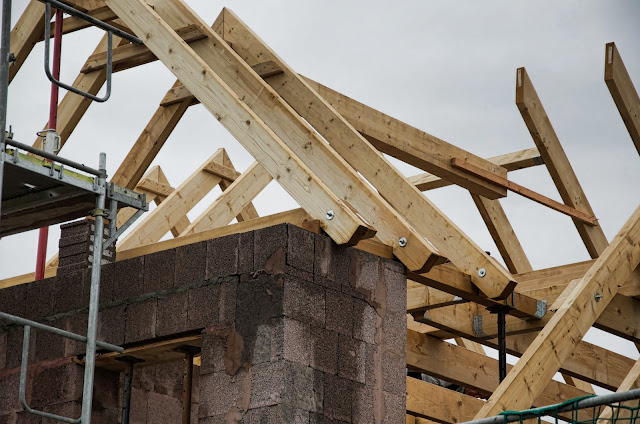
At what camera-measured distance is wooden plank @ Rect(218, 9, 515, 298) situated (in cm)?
905

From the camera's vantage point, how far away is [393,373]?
843 centimetres

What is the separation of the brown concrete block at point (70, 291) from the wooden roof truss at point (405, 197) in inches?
12.9

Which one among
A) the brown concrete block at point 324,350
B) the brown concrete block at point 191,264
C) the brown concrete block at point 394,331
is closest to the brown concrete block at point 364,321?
the brown concrete block at point 394,331

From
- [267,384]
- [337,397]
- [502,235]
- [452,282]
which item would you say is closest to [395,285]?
[452,282]

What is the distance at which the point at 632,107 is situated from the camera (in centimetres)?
1214

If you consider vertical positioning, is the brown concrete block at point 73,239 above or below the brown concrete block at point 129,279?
above

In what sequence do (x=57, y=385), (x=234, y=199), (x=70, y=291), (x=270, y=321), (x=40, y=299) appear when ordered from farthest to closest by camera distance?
(x=234, y=199), (x=40, y=299), (x=70, y=291), (x=57, y=385), (x=270, y=321)

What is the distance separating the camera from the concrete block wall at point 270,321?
780 centimetres

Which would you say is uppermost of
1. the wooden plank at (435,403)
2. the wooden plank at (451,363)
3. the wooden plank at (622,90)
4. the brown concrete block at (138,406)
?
the wooden plank at (622,90)

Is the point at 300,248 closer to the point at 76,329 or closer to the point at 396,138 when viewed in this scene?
the point at 76,329

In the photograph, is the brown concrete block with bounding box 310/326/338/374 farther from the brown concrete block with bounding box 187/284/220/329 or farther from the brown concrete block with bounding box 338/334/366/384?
the brown concrete block with bounding box 187/284/220/329

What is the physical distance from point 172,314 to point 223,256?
538 millimetres

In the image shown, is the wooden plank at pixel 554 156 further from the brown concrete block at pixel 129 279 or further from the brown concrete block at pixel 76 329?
the brown concrete block at pixel 76 329

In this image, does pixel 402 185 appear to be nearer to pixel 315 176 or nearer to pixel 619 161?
pixel 315 176
